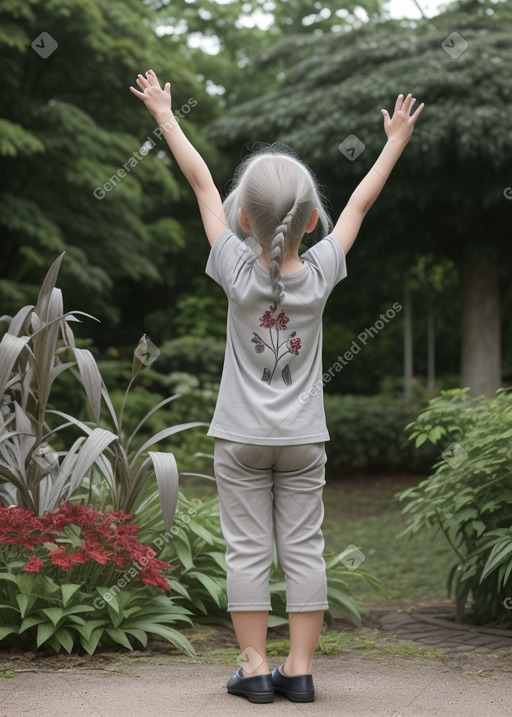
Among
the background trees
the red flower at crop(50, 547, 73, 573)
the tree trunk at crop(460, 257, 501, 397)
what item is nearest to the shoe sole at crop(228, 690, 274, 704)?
the red flower at crop(50, 547, 73, 573)

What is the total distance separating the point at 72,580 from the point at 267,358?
1.25m

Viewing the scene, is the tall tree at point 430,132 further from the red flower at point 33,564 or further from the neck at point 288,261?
the red flower at point 33,564

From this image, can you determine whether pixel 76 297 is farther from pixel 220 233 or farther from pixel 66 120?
pixel 220 233

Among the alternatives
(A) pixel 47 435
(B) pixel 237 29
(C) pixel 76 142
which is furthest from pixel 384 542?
(B) pixel 237 29

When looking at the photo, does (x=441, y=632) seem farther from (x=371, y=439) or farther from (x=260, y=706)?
(x=371, y=439)

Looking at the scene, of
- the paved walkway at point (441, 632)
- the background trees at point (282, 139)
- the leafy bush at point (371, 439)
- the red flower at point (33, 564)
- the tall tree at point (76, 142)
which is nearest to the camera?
the red flower at point (33, 564)

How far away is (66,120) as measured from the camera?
32.4 ft

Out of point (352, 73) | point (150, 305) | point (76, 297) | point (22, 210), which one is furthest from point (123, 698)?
point (150, 305)

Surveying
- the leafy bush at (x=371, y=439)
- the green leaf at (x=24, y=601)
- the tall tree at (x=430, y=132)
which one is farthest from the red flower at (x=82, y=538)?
the leafy bush at (x=371, y=439)

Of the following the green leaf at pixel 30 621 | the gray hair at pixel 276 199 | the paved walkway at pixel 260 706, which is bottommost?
the paved walkway at pixel 260 706

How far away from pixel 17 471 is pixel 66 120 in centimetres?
690

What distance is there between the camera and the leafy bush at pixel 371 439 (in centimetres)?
1098

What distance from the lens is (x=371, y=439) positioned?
1102 centimetres

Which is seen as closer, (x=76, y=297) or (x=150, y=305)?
(x=76, y=297)
